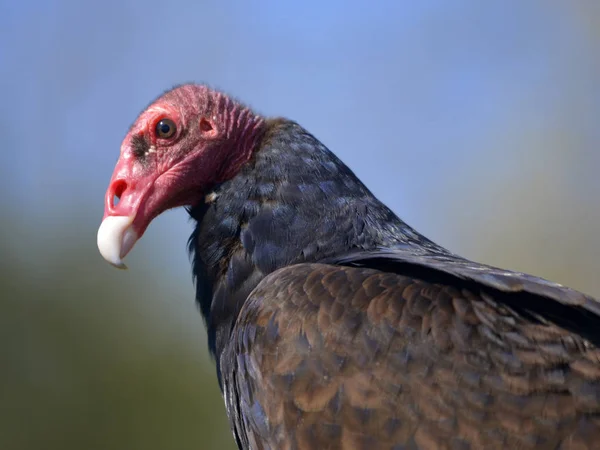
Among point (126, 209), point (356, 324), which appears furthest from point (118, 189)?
point (356, 324)

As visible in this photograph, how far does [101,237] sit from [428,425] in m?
1.56

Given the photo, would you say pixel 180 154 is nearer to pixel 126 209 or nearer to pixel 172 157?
pixel 172 157

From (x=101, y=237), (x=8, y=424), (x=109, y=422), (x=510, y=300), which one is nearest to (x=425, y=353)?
(x=510, y=300)

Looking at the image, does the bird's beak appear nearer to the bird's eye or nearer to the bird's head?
the bird's head

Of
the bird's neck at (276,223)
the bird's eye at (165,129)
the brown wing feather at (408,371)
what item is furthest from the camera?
the bird's eye at (165,129)

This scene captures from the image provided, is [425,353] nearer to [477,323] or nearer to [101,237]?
[477,323]

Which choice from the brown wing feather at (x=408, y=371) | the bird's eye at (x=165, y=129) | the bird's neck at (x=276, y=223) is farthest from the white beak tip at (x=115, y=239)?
the brown wing feather at (x=408, y=371)

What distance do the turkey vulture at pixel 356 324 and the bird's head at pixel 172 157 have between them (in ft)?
0.05

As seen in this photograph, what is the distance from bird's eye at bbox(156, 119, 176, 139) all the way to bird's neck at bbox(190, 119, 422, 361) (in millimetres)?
340

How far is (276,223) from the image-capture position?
10.2 ft

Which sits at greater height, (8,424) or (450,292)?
(450,292)

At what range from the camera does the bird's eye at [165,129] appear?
11.3 feet

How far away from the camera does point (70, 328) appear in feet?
37.5

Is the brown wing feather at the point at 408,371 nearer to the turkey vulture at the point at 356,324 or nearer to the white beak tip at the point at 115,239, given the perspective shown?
the turkey vulture at the point at 356,324
